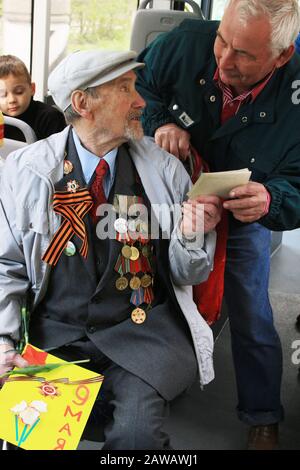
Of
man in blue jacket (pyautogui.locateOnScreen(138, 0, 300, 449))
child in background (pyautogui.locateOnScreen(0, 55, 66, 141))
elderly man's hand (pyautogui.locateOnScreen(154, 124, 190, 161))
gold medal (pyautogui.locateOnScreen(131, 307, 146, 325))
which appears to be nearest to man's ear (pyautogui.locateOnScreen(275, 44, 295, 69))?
man in blue jacket (pyautogui.locateOnScreen(138, 0, 300, 449))

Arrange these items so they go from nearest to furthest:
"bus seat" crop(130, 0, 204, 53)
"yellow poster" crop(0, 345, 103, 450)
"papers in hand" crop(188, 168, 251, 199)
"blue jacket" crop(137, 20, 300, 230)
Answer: "yellow poster" crop(0, 345, 103, 450)
"papers in hand" crop(188, 168, 251, 199)
"blue jacket" crop(137, 20, 300, 230)
"bus seat" crop(130, 0, 204, 53)

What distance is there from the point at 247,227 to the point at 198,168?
0.35m

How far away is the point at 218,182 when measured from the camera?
1.87m

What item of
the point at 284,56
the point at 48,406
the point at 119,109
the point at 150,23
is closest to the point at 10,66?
the point at 150,23

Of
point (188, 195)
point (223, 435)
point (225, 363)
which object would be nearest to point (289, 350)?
point (225, 363)

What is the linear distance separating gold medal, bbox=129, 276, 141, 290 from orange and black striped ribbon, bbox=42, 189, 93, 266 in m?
0.17

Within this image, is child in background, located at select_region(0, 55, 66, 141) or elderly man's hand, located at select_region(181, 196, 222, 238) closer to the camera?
elderly man's hand, located at select_region(181, 196, 222, 238)

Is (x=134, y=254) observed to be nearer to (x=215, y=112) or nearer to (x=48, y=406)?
(x=48, y=406)

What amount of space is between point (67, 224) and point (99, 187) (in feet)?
0.54

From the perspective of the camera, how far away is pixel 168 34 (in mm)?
2387

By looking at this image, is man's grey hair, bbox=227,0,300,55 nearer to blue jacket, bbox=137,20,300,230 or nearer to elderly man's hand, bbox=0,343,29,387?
blue jacket, bbox=137,20,300,230

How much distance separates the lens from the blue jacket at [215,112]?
2203mm

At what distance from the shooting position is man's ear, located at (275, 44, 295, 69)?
7.01ft
